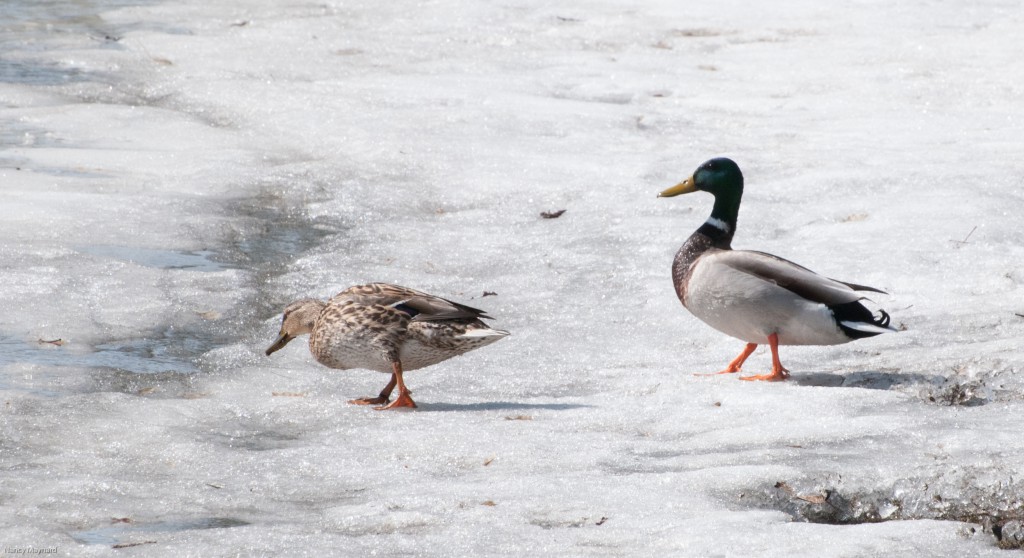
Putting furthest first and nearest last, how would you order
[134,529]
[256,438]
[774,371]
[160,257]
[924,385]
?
[160,257]
[774,371]
[924,385]
[256,438]
[134,529]

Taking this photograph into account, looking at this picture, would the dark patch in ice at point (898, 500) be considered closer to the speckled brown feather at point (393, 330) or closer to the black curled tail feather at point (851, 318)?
the black curled tail feather at point (851, 318)

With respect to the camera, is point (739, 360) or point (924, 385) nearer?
point (924, 385)

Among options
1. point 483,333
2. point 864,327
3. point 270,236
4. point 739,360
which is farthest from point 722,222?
point 270,236

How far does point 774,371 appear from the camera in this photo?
576 centimetres

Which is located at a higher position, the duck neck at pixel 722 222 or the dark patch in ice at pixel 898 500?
the duck neck at pixel 722 222

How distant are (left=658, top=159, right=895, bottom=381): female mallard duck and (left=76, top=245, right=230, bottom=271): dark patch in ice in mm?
3037

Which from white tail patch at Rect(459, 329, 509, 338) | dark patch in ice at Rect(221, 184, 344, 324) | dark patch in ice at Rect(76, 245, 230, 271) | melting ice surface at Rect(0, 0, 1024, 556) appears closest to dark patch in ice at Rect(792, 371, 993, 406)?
melting ice surface at Rect(0, 0, 1024, 556)

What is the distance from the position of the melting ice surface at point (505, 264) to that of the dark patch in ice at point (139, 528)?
0.5 inches

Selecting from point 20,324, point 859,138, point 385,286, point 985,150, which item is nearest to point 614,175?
point 859,138

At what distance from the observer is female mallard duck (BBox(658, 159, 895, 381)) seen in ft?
18.5

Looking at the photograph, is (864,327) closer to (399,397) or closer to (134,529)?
(399,397)

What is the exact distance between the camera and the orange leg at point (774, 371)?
572cm

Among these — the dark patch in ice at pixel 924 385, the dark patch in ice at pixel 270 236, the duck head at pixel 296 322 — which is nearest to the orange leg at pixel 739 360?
the dark patch in ice at pixel 924 385

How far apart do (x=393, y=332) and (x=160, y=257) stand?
8.18 feet
